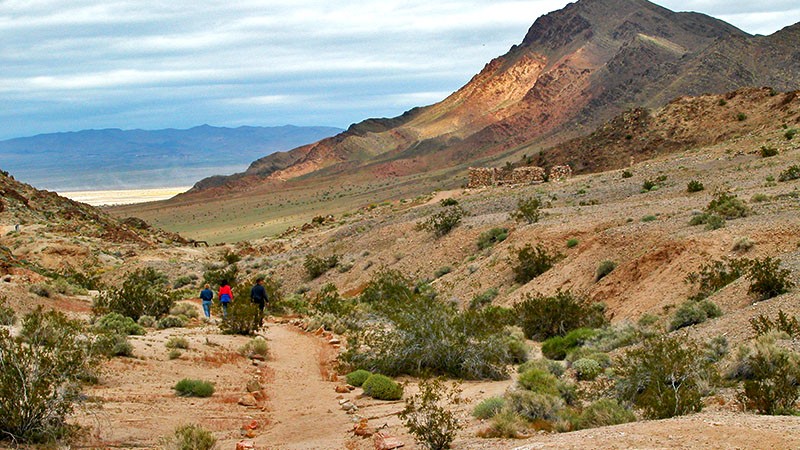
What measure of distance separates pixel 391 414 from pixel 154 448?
144 inches

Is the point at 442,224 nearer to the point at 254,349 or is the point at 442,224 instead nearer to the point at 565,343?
the point at 254,349

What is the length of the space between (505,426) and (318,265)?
2752 centimetres

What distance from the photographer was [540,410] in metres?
11.3

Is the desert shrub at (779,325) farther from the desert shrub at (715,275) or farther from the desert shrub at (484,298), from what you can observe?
A: the desert shrub at (484,298)

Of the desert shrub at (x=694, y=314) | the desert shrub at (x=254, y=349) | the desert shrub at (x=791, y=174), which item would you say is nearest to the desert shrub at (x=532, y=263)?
the desert shrub at (x=694, y=314)

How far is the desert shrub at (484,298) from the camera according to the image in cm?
2528

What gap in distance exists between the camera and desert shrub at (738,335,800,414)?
9.88 metres

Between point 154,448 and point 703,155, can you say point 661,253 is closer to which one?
point 154,448

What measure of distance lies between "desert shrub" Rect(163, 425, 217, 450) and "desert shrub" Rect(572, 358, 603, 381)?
6127mm

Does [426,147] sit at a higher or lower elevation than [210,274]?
higher

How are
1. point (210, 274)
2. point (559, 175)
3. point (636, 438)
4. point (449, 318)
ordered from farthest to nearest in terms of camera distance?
point (559, 175) < point (210, 274) < point (449, 318) < point (636, 438)

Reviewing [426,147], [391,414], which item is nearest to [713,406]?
[391,414]

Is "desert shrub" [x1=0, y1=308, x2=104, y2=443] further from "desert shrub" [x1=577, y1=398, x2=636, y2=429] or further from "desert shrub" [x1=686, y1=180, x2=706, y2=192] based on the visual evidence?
"desert shrub" [x1=686, y1=180, x2=706, y2=192]

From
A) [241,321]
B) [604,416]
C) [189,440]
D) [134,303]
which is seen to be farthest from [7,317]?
[604,416]
